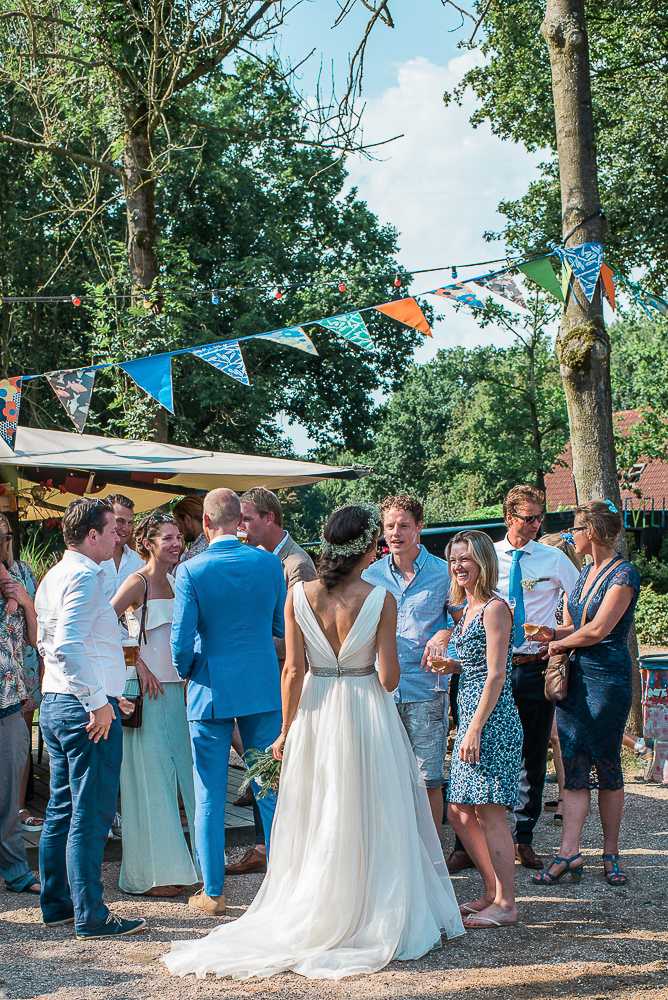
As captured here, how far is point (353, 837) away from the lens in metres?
3.60

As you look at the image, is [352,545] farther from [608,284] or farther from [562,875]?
[608,284]

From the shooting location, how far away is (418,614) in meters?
4.53

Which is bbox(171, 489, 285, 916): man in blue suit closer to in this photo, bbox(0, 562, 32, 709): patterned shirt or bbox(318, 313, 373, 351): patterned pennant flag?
bbox(0, 562, 32, 709): patterned shirt

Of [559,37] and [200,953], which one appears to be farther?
[559,37]

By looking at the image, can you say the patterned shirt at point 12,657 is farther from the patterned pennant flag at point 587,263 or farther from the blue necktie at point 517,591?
the patterned pennant flag at point 587,263

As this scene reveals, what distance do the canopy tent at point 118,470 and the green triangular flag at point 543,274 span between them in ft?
7.69

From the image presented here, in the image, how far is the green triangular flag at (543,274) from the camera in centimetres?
766

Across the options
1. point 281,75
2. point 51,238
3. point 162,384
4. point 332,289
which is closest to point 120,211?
point 51,238

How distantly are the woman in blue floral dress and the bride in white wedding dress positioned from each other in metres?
0.24

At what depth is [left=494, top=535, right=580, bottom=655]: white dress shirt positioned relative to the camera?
4.94 m

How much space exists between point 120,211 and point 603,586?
20564 mm

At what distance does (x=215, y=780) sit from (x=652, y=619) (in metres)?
12.2

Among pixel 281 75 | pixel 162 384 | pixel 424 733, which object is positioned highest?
pixel 281 75

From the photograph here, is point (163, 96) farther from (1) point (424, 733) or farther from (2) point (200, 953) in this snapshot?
(2) point (200, 953)
